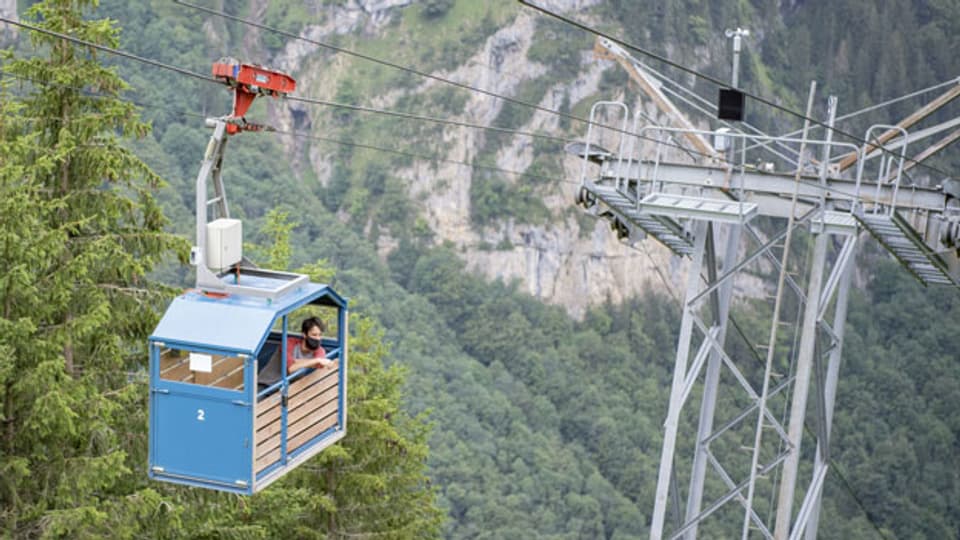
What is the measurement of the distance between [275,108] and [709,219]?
137 m

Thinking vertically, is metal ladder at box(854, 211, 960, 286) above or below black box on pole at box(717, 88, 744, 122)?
below

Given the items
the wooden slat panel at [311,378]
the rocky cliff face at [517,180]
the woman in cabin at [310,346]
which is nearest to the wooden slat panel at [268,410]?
the wooden slat panel at [311,378]

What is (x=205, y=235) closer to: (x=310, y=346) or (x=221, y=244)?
(x=221, y=244)

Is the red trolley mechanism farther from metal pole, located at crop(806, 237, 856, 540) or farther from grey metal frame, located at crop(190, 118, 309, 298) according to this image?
metal pole, located at crop(806, 237, 856, 540)

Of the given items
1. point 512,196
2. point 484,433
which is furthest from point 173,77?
point 484,433

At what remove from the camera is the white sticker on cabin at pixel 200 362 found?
11.5 m

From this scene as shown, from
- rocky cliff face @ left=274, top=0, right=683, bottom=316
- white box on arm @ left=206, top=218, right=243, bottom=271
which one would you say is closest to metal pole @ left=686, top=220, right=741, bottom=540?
white box on arm @ left=206, top=218, right=243, bottom=271

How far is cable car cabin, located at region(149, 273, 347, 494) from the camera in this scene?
11453mm

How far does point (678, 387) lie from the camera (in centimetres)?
1725

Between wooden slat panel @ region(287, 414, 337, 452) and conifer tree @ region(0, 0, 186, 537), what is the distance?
184 inches

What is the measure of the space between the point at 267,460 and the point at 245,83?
9.35 ft

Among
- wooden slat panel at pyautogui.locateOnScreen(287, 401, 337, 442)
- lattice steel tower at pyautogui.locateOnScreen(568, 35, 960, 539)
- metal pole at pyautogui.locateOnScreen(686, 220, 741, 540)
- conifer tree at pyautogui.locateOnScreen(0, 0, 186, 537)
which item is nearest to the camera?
wooden slat panel at pyautogui.locateOnScreen(287, 401, 337, 442)

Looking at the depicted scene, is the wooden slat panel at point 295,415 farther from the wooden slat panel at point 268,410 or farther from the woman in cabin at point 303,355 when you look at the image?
the woman in cabin at point 303,355

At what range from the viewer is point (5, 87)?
18.8 m
